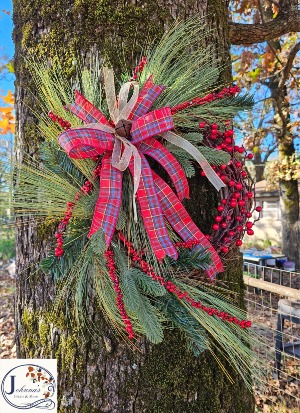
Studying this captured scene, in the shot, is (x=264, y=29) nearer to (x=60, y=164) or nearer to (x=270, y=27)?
(x=270, y=27)

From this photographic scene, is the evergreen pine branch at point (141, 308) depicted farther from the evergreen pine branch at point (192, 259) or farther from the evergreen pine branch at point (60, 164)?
the evergreen pine branch at point (60, 164)

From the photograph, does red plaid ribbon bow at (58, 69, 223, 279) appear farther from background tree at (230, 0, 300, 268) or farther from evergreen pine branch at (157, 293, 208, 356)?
background tree at (230, 0, 300, 268)

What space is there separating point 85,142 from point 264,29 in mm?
1359

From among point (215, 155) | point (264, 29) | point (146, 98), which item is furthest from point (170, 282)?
point (264, 29)

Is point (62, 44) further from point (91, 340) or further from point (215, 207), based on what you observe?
point (91, 340)

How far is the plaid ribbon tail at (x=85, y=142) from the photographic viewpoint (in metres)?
0.85

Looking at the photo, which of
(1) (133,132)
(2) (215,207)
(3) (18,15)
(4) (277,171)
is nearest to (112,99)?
(1) (133,132)

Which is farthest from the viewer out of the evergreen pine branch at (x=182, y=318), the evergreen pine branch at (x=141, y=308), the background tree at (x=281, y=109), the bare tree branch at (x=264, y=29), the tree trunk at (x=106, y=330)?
the background tree at (x=281, y=109)

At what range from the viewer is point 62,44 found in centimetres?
111

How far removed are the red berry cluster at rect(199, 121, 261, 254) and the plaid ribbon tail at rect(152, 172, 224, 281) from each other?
5 centimetres

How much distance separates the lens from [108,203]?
2.92ft

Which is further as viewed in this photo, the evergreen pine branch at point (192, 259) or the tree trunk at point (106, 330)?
the tree trunk at point (106, 330)

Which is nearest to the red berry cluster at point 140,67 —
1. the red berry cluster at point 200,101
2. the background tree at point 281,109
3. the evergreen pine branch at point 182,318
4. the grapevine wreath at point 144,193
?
the grapevine wreath at point 144,193

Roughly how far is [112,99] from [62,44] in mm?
327
